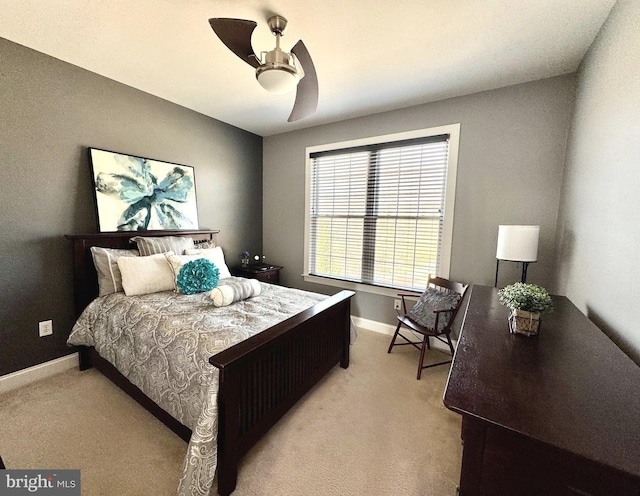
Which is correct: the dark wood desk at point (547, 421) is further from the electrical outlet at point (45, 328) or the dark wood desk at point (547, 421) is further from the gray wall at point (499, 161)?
the electrical outlet at point (45, 328)

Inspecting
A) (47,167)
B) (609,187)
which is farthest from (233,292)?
(609,187)

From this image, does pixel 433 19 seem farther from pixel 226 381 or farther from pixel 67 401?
pixel 67 401

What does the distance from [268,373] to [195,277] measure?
1089 millimetres

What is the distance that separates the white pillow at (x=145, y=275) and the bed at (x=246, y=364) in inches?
5.2

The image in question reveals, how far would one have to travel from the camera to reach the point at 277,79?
148 centimetres

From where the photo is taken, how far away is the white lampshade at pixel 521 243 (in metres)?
1.88

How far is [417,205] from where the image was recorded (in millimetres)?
2805

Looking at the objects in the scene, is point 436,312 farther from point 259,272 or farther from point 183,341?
point 259,272

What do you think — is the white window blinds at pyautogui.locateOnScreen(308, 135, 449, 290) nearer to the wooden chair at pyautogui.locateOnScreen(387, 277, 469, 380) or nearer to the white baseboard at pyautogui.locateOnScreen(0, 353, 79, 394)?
the wooden chair at pyautogui.locateOnScreen(387, 277, 469, 380)

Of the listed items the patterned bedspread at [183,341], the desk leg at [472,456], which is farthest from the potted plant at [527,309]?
the patterned bedspread at [183,341]

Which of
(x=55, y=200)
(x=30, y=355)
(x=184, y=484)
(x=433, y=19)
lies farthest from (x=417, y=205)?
(x=30, y=355)

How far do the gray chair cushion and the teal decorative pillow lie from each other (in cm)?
189

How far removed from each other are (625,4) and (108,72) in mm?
3515

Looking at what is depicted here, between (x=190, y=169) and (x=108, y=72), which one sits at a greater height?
(x=108, y=72)
